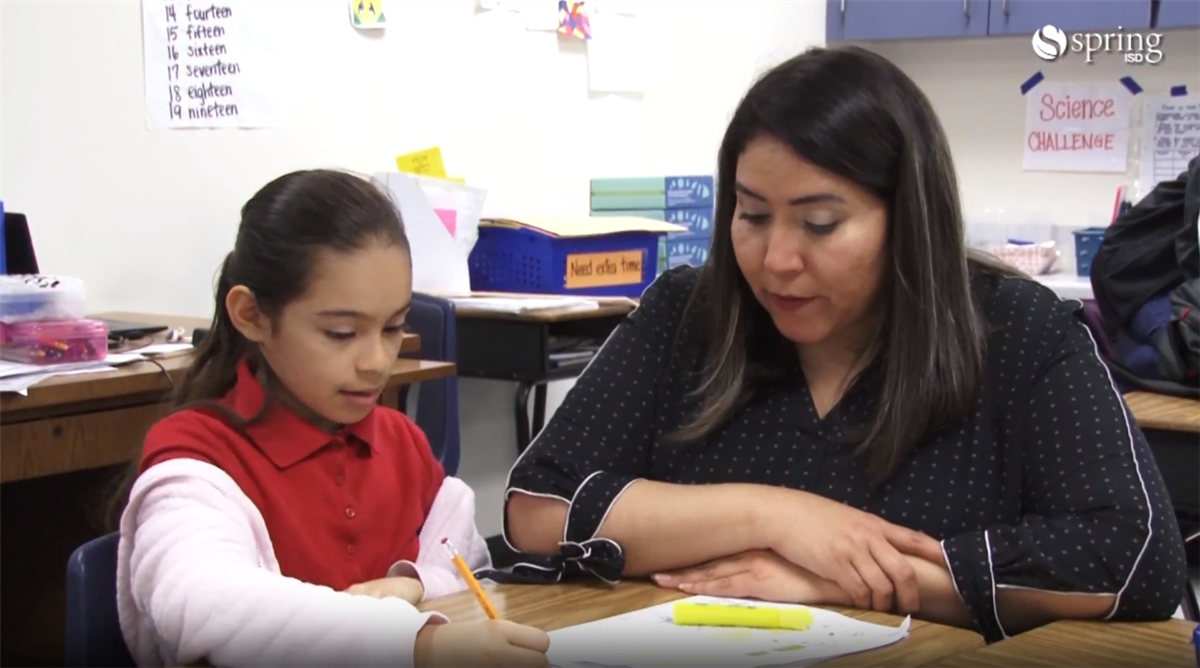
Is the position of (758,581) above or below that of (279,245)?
below

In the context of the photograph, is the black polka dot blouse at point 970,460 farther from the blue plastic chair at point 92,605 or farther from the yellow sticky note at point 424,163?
the yellow sticky note at point 424,163

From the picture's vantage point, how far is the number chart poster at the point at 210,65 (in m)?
2.62

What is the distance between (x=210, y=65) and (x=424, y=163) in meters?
0.60

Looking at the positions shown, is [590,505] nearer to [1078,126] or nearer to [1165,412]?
[1165,412]

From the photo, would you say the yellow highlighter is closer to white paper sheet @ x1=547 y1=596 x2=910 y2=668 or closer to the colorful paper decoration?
white paper sheet @ x1=547 y1=596 x2=910 y2=668

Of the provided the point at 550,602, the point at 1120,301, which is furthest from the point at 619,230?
the point at 550,602

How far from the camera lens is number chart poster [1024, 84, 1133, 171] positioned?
399cm

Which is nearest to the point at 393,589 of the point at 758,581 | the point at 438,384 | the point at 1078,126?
the point at 758,581

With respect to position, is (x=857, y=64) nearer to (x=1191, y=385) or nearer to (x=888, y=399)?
(x=888, y=399)

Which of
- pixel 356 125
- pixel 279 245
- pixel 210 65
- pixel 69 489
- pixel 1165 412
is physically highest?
pixel 210 65

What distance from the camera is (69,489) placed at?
7.55 ft

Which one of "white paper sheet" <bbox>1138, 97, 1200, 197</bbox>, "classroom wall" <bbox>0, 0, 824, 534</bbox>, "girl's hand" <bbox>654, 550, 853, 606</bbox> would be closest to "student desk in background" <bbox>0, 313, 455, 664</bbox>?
"classroom wall" <bbox>0, 0, 824, 534</bbox>

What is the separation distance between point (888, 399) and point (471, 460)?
2.37m

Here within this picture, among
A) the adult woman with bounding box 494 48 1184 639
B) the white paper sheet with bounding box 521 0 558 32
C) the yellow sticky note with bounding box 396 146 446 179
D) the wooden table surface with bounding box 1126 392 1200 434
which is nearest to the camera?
the adult woman with bounding box 494 48 1184 639
